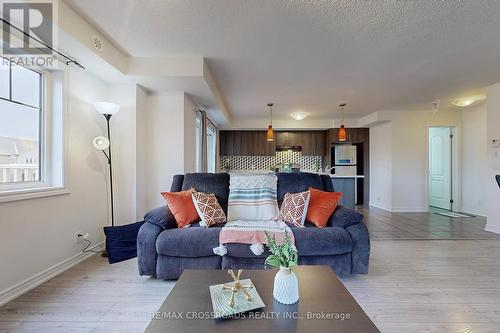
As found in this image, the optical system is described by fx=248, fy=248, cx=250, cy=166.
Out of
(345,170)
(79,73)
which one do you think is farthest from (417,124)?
(79,73)

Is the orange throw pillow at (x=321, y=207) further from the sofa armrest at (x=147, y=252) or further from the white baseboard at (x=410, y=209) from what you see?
the white baseboard at (x=410, y=209)

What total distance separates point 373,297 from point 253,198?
58.3 inches

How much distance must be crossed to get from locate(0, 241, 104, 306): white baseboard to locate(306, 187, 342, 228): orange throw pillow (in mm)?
2619

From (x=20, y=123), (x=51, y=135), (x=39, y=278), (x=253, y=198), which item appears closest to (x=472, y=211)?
(x=253, y=198)

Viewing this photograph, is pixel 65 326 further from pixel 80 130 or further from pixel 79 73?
pixel 79 73

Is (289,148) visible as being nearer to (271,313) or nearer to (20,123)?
(20,123)

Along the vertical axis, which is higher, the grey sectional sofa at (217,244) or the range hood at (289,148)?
the range hood at (289,148)

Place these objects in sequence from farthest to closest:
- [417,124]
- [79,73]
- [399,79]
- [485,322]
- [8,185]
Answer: [417,124] < [399,79] < [79,73] < [8,185] < [485,322]

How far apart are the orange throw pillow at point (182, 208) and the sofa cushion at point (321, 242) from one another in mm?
1048

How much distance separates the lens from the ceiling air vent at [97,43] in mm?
2501

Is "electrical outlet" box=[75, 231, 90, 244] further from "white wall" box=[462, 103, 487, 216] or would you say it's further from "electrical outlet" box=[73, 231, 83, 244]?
"white wall" box=[462, 103, 487, 216]

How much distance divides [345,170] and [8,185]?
6.84 meters

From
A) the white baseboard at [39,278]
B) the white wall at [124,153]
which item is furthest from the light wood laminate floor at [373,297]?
the white wall at [124,153]

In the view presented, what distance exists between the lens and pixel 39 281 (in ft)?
7.55
